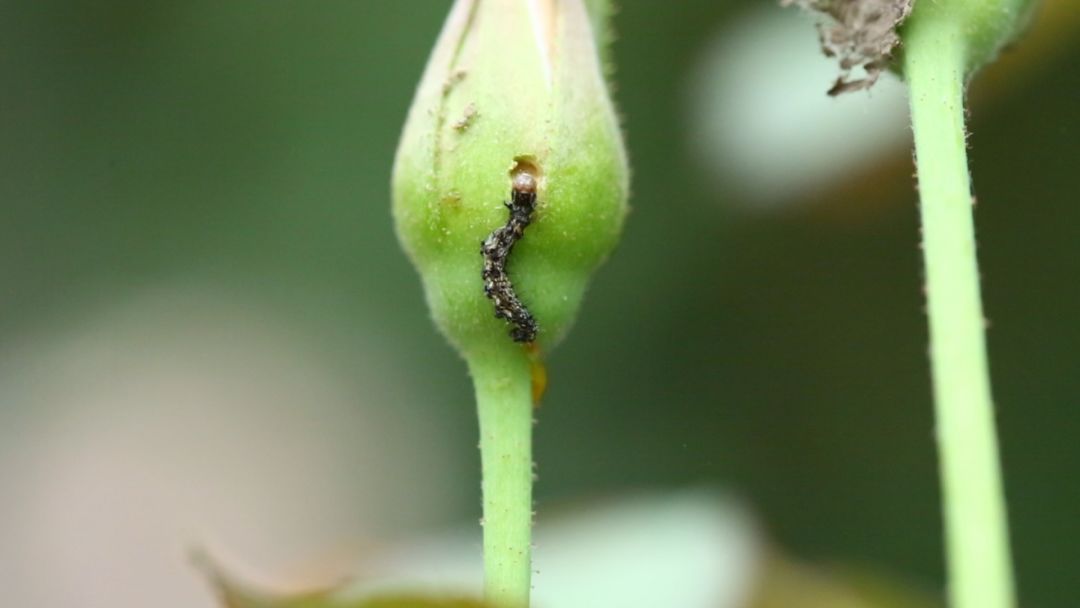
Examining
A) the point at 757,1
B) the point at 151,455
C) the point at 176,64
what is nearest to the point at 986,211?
the point at 757,1

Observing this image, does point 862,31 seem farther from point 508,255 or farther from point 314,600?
point 314,600

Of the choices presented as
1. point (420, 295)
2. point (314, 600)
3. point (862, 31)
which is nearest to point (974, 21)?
point (862, 31)

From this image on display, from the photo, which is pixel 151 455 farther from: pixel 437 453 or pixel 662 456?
pixel 662 456

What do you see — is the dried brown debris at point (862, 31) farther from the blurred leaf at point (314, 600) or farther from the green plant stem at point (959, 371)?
the blurred leaf at point (314, 600)

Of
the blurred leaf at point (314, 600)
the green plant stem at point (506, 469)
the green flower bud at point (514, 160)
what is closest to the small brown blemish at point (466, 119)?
the green flower bud at point (514, 160)

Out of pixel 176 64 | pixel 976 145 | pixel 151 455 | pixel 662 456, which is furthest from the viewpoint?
pixel 151 455

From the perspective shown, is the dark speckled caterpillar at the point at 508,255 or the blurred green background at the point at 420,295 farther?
the blurred green background at the point at 420,295
